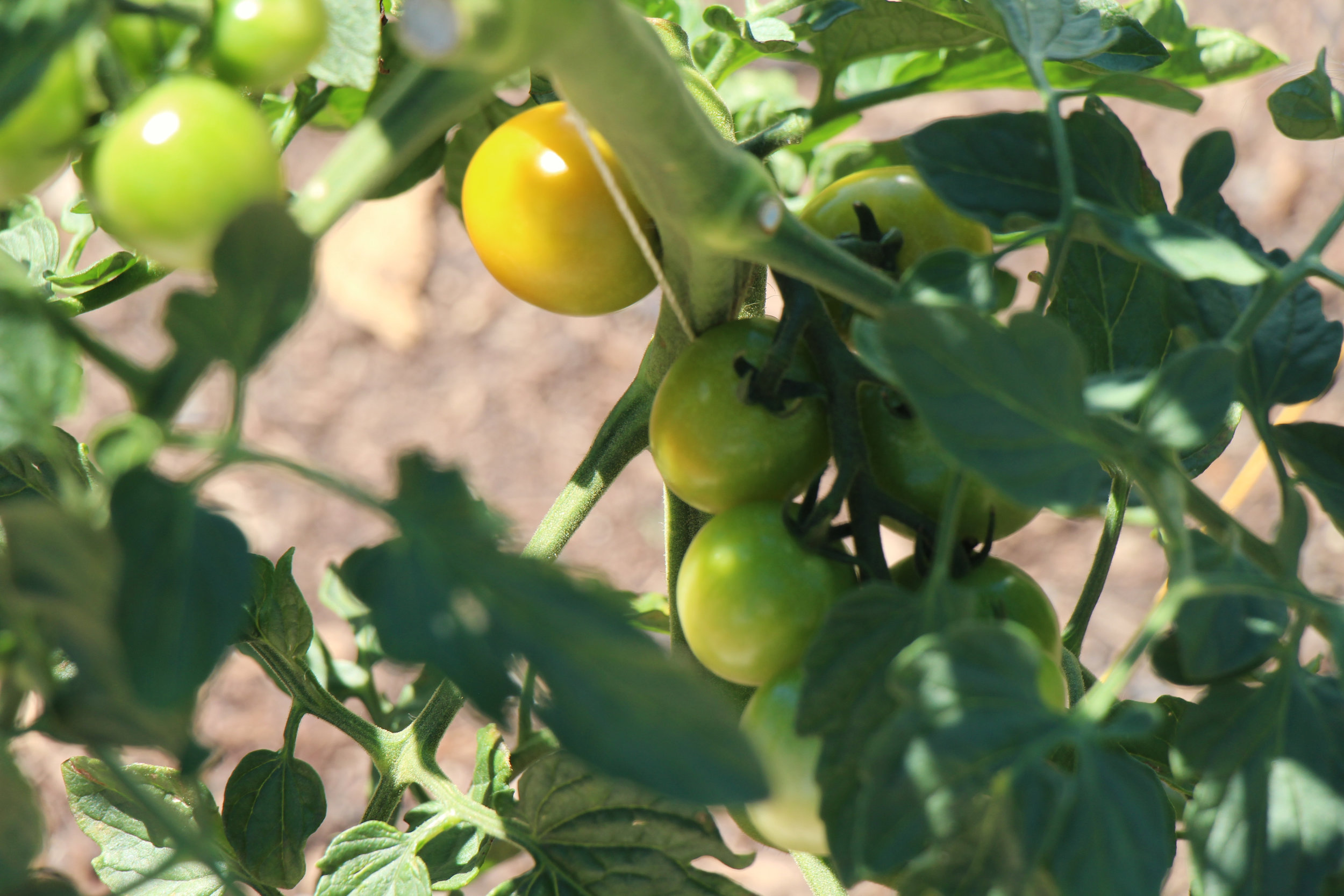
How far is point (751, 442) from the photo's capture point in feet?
1.04

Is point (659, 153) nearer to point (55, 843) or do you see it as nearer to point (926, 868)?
point (926, 868)

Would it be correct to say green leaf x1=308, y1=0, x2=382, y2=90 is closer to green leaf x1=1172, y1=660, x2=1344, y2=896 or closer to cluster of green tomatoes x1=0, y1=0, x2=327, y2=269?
cluster of green tomatoes x1=0, y1=0, x2=327, y2=269

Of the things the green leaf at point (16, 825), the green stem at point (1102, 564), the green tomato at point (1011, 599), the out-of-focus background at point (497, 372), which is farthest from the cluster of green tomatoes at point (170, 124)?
the out-of-focus background at point (497, 372)

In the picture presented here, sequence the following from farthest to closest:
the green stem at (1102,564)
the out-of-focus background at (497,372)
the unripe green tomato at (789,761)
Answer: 1. the out-of-focus background at (497,372)
2. the green stem at (1102,564)
3. the unripe green tomato at (789,761)

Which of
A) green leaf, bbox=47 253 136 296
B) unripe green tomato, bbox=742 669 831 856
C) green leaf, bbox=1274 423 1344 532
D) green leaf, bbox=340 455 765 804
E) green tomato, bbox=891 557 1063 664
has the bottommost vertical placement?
unripe green tomato, bbox=742 669 831 856

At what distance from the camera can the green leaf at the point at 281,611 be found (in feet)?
1.34

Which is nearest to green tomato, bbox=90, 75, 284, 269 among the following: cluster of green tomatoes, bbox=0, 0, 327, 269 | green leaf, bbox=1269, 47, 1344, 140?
cluster of green tomatoes, bbox=0, 0, 327, 269

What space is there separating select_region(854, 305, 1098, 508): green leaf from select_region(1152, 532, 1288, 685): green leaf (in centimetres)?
4

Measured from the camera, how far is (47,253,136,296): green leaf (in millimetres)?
364

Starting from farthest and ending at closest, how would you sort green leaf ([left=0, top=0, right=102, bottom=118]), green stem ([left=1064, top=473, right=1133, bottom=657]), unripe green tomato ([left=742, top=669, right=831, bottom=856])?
green stem ([left=1064, top=473, right=1133, bottom=657]) → unripe green tomato ([left=742, top=669, right=831, bottom=856]) → green leaf ([left=0, top=0, right=102, bottom=118])

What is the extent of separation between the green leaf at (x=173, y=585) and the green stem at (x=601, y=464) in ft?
0.74

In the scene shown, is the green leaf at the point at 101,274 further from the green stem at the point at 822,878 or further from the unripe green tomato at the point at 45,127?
the green stem at the point at 822,878

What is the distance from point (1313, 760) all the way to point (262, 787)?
36cm

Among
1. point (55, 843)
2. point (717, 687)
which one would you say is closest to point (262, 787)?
point (717, 687)
